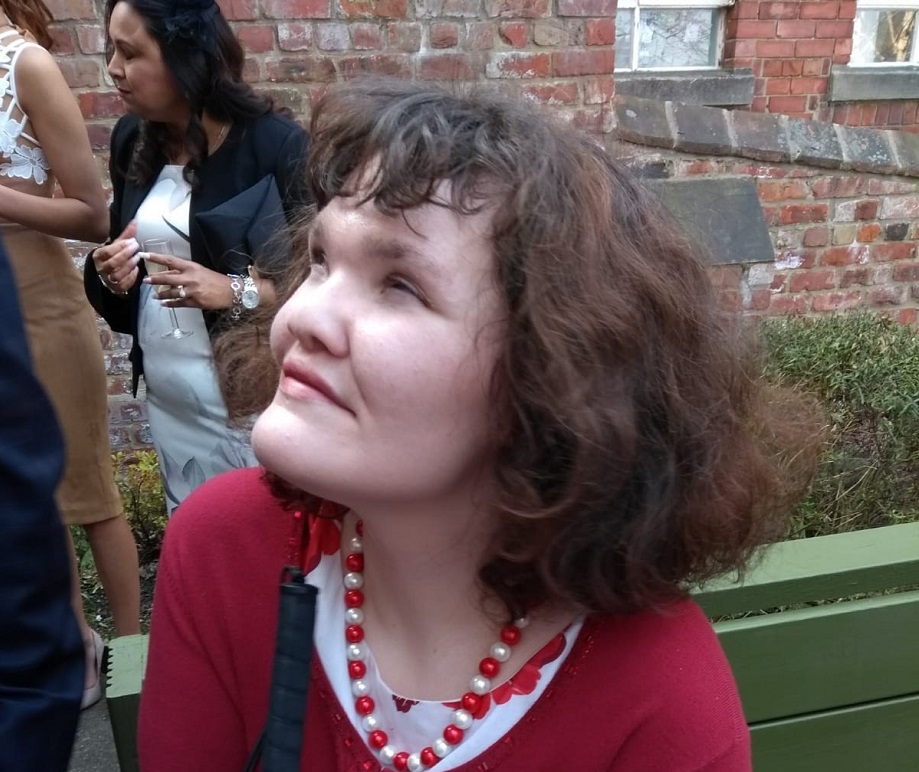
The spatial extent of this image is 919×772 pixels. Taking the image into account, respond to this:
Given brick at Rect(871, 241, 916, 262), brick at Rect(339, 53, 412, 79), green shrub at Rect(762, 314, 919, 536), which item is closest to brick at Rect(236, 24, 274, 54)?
brick at Rect(339, 53, 412, 79)

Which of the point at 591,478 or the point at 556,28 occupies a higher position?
the point at 556,28

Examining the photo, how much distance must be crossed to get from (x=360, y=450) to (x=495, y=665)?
33 cm

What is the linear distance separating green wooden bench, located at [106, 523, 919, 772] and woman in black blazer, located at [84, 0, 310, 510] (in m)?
0.99

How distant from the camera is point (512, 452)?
0.92 meters

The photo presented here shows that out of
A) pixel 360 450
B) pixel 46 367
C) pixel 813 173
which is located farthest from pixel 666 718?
pixel 813 173

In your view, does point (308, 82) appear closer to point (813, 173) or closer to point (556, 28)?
point (556, 28)

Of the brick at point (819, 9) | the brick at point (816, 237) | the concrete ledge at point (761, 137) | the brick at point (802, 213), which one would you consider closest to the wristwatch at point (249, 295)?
the concrete ledge at point (761, 137)

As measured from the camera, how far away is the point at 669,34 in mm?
4980

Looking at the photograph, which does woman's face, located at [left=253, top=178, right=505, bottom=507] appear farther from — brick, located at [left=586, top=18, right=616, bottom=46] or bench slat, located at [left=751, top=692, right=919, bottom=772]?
brick, located at [left=586, top=18, right=616, bottom=46]

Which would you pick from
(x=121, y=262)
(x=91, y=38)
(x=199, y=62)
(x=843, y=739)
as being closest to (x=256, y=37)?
(x=91, y=38)

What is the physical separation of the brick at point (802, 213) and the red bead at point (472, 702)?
142 inches

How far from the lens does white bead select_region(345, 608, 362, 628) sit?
1088 mm

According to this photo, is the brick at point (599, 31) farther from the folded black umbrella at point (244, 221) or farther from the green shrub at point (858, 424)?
the folded black umbrella at point (244, 221)

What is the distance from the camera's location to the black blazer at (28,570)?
0.75 m
